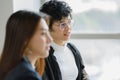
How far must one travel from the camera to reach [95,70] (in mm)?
2639

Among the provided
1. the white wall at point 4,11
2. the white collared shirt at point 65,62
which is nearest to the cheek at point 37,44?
the white collared shirt at point 65,62

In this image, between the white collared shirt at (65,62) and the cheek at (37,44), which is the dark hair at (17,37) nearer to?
the cheek at (37,44)

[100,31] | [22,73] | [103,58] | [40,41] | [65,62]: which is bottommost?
[103,58]

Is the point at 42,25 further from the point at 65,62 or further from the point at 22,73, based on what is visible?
the point at 65,62

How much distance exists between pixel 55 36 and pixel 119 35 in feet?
2.62

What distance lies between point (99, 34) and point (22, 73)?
1464mm

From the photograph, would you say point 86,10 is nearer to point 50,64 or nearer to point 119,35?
point 119,35

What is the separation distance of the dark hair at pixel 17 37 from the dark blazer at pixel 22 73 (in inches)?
1.3

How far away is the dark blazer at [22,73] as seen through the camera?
1.24 meters

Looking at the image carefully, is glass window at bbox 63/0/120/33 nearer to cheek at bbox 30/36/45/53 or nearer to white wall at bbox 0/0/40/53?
white wall at bbox 0/0/40/53

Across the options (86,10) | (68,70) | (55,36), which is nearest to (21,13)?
(55,36)

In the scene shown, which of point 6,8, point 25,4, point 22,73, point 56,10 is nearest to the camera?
point 22,73

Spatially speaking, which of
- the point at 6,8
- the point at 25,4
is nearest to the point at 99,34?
the point at 25,4

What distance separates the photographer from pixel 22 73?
4.11 feet
